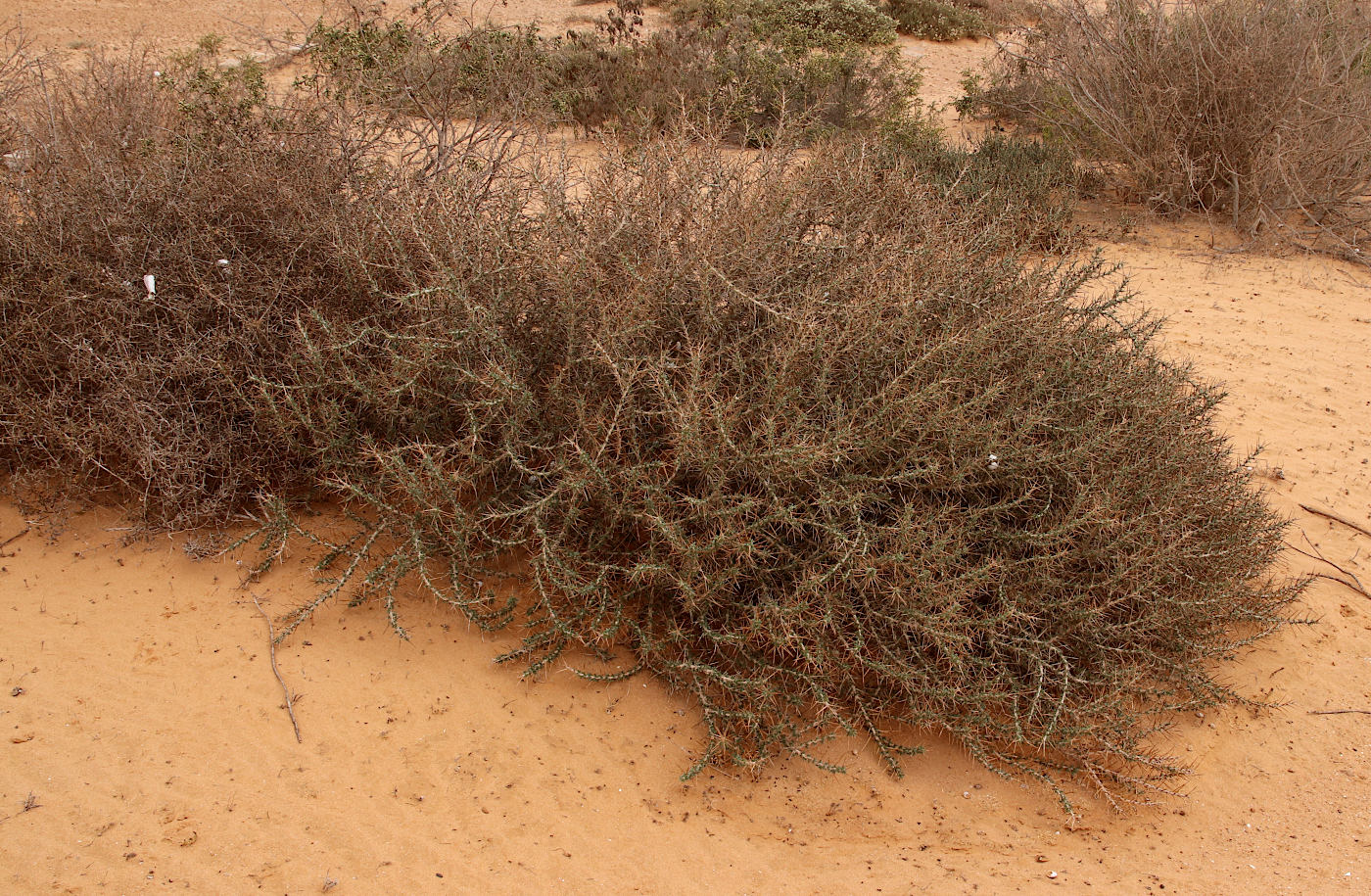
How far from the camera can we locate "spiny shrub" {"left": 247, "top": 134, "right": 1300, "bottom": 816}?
2.70 metres

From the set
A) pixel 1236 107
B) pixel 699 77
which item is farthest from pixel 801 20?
pixel 1236 107

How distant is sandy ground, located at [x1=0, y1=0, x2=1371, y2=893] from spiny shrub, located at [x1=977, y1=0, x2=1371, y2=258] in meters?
4.97

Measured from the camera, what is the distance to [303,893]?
221cm

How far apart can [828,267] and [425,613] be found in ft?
6.17

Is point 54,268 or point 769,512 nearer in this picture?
point 769,512

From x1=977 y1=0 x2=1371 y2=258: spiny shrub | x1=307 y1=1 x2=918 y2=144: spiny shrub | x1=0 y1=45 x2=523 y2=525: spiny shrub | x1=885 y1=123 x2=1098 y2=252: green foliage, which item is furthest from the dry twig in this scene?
x1=977 y1=0 x2=1371 y2=258: spiny shrub

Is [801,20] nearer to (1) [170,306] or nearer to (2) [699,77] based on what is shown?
(2) [699,77]

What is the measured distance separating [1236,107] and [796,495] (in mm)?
6162

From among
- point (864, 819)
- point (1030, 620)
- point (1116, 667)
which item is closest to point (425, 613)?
point (864, 819)

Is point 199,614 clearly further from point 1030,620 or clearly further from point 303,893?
point 1030,620

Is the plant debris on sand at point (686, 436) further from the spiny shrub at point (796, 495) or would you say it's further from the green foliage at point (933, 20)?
the green foliage at point (933, 20)

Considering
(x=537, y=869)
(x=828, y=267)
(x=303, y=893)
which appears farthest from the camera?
(x=828, y=267)

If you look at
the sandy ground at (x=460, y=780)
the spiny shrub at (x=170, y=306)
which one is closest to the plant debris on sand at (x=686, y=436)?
the spiny shrub at (x=170, y=306)

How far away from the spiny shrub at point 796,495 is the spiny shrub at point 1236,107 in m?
4.79
